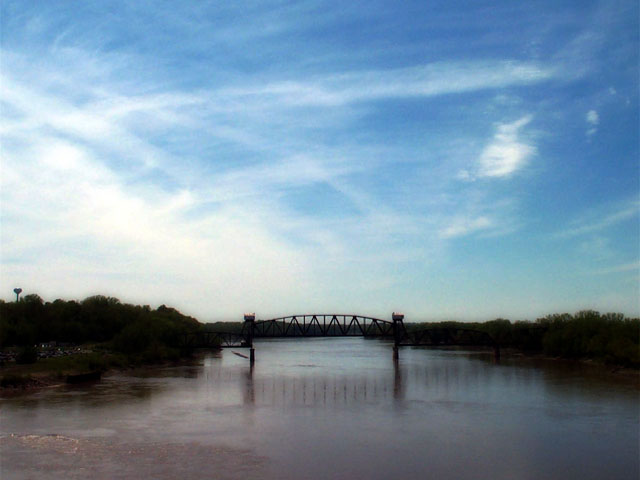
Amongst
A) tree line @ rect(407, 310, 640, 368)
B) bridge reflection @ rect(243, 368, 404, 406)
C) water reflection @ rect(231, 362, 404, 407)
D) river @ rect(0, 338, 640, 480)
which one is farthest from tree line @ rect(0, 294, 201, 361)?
tree line @ rect(407, 310, 640, 368)

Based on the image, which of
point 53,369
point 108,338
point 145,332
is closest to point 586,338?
point 145,332

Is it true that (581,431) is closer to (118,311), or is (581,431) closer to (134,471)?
(134,471)

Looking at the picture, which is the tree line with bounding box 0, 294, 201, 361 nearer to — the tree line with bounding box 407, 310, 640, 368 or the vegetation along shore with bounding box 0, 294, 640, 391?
the vegetation along shore with bounding box 0, 294, 640, 391

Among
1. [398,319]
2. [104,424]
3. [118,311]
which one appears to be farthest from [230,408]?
[118,311]

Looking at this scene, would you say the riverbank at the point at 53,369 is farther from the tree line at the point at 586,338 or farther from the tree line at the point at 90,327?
the tree line at the point at 586,338

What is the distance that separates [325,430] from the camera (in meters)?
37.7

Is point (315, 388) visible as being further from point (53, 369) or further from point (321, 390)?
point (53, 369)

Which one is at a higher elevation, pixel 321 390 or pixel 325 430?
pixel 325 430

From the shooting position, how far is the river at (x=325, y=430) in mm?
27688

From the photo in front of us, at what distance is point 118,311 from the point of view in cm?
13112

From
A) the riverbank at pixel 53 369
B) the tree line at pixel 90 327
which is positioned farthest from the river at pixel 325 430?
the tree line at pixel 90 327

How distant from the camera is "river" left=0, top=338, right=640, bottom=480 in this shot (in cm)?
2769

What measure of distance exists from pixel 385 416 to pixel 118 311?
3980 inches

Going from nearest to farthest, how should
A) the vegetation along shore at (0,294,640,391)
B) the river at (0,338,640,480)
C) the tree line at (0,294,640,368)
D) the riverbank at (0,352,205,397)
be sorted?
the river at (0,338,640,480), the riverbank at (0,352,205,397), the vegetation along shore at (0,294,640,391), the tree line at (0,294,640,368)
